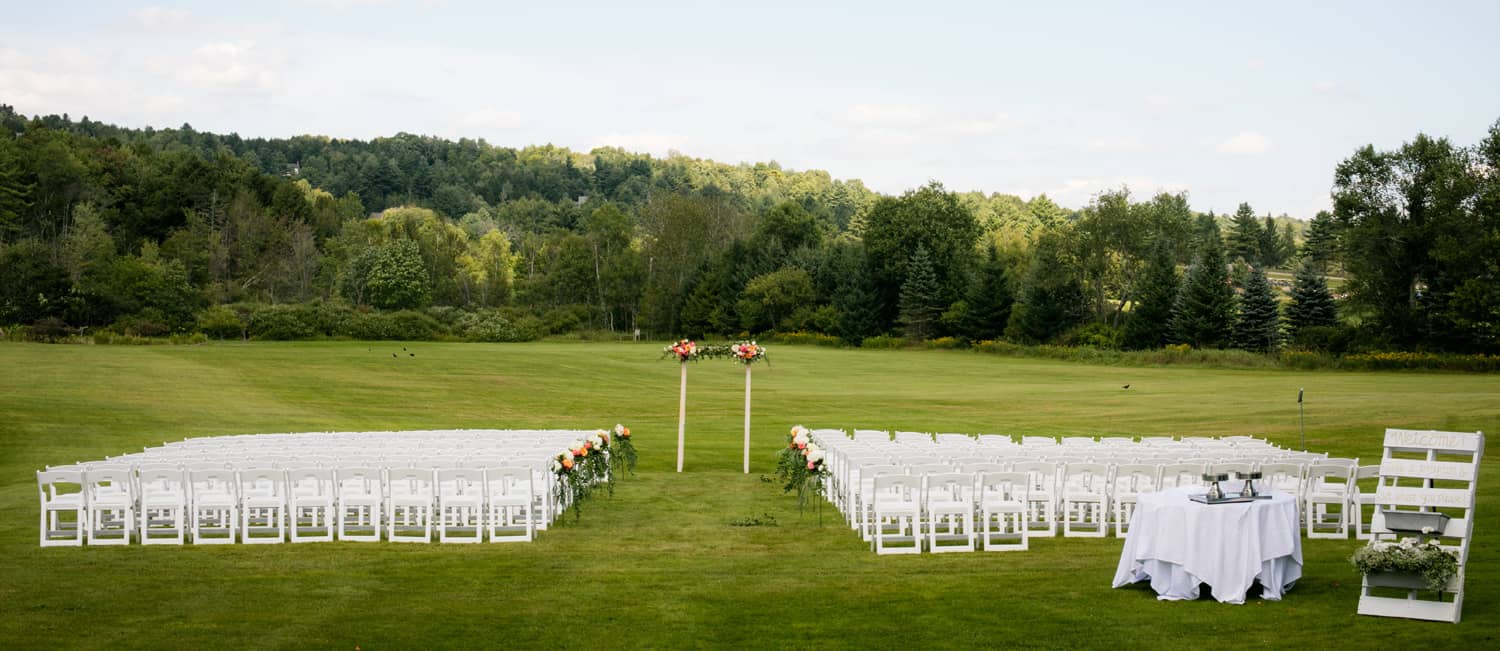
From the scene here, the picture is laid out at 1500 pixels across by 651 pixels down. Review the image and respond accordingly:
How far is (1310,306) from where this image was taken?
212 ft

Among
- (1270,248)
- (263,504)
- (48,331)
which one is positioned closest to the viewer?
(263,504)

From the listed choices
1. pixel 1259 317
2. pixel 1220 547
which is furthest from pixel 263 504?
pixel 1259 317

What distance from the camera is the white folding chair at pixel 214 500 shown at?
1459 centimetres

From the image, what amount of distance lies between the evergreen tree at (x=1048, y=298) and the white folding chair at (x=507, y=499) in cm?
6524

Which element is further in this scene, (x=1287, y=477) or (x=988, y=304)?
(x=988, y=304)

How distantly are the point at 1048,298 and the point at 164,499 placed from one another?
6970 cm

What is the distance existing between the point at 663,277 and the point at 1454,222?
63.9 metres

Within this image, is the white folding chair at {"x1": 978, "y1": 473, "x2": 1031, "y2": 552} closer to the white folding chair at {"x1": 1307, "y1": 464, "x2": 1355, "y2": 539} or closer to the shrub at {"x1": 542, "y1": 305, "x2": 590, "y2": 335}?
the white folding chair at {"x1": 1307, "y1": 464, "x2": 1355, "y2": 539}

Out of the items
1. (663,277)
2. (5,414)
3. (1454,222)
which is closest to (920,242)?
(663,277)

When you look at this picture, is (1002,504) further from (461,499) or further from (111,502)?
(111,502)

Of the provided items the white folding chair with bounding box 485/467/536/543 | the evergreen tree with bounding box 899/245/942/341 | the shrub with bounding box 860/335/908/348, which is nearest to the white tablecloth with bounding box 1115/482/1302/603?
the white folding chair with bounding box 485/467/536/543

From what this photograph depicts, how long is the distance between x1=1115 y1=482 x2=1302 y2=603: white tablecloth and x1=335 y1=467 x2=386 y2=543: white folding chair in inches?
361

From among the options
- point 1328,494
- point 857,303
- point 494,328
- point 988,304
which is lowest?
point 494,328

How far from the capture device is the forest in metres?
64.8
